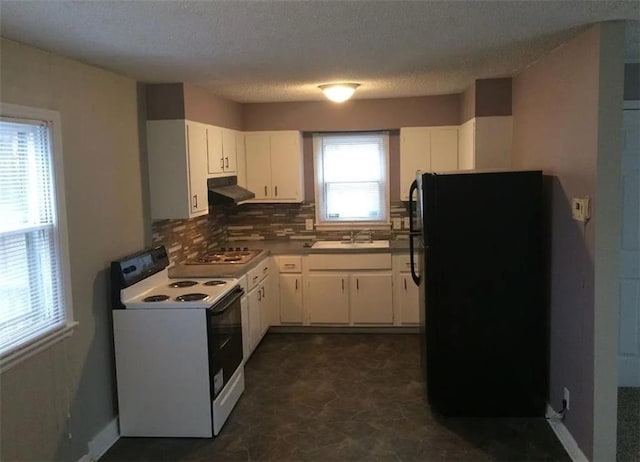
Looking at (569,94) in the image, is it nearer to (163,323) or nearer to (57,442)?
(163,323)

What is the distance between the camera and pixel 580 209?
9.95 ft

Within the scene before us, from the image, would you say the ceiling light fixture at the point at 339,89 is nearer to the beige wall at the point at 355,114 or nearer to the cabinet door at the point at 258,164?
the beige wall at the point at 355,114

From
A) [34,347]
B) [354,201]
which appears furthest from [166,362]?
[354,201]

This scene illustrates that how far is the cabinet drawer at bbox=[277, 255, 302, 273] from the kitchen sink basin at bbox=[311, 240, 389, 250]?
0.65ft

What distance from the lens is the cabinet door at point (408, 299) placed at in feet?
17.8

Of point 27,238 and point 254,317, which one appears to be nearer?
point 27,238

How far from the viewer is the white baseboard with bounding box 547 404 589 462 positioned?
10.3ft

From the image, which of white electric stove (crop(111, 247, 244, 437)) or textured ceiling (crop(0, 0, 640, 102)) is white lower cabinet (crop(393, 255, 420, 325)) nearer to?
textured ceiling (crop(0, 0, 640, 102))

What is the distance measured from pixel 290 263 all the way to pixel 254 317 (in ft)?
2.56

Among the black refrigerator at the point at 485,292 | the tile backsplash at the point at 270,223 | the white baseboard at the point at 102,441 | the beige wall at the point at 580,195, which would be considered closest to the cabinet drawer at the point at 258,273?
the tile backsplash at the point at 270,223

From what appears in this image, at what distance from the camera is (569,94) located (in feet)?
10.5

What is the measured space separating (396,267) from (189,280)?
203 cm

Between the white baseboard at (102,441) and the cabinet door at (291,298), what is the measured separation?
2.21 m

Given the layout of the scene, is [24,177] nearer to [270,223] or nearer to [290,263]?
[290,263]
